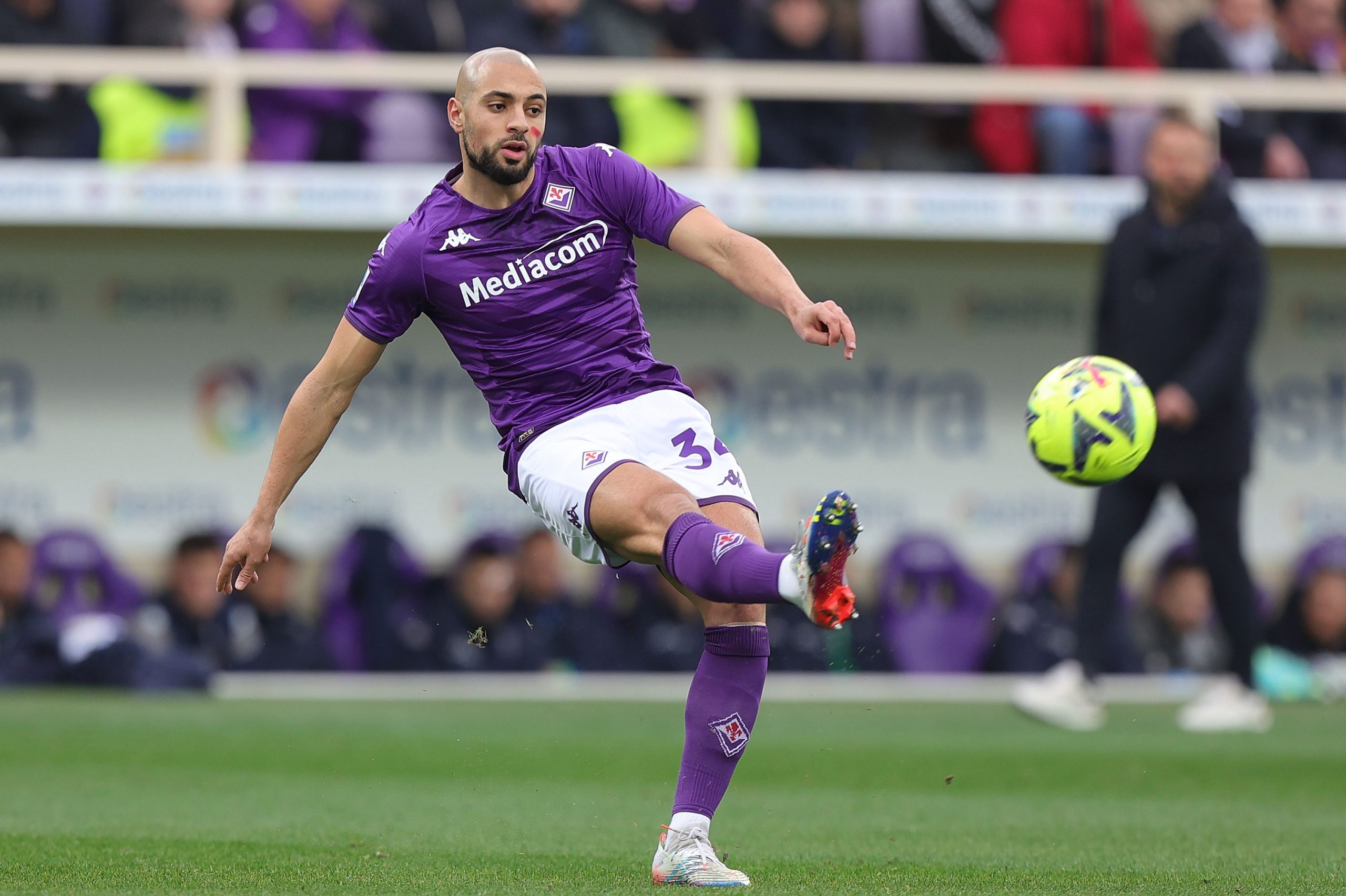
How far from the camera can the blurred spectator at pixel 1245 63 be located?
1398 cm

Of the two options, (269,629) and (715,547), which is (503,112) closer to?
(715,547)

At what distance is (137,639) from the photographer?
42.4 ft

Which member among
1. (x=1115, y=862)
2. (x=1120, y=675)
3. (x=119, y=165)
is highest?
(x=119, y=165)

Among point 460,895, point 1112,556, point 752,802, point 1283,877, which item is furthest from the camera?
point 1112,556

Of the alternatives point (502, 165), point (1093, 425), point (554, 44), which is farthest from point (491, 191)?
point (554, 44)

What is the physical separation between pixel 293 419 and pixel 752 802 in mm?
2631

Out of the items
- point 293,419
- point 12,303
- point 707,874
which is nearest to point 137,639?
point 12,303

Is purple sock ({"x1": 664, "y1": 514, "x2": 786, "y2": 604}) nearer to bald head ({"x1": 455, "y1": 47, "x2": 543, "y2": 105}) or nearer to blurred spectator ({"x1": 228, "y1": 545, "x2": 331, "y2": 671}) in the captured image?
bald head ({"x1": 455, "y1": 47, "x2": 543, "y2": 105})

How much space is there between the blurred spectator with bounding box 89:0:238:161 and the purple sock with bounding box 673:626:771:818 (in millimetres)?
8300

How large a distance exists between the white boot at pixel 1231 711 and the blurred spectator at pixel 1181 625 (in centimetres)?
332

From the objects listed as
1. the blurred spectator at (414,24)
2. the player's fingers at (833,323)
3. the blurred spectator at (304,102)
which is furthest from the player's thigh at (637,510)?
the blurred spectator at (414,24)

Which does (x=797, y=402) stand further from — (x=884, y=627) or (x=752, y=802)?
(x=752, y=802)

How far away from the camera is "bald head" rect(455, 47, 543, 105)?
5.72 meters

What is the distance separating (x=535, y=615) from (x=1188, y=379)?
4765 millimetres
